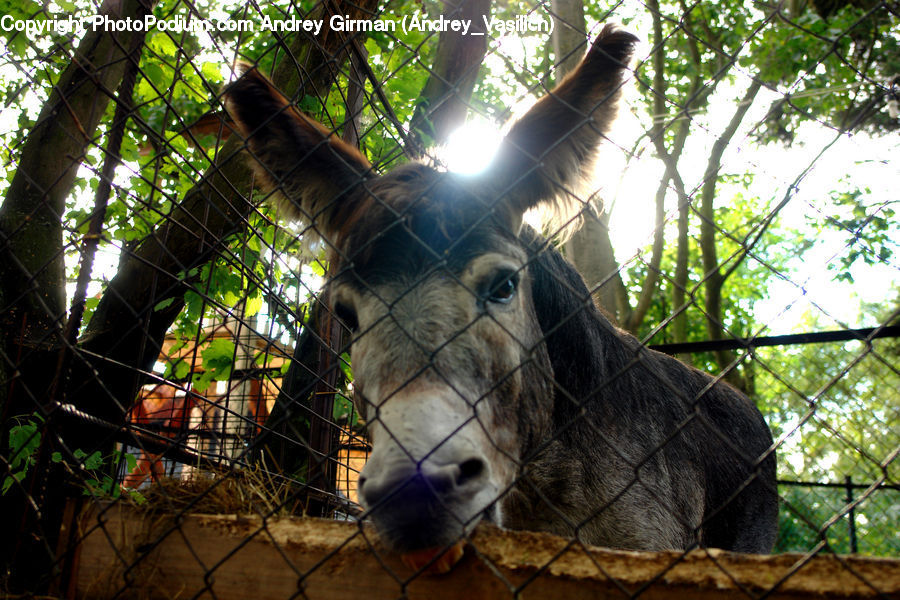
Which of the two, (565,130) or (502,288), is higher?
(565,130)

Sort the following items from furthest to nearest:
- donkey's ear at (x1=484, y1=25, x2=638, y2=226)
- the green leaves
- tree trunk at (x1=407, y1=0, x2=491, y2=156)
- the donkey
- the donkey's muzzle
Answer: tree trunk at (x1=407, y1=0, x2=491, y2=156)
the green leaves
donkey's ear at (x1=484, y1=25, x2=638, y2=226)
the donkey
the donkey's muzzle

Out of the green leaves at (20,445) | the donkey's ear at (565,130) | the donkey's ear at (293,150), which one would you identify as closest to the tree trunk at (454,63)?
the donkey's ear at (293,150)

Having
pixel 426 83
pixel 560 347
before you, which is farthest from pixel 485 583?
pixel 426 83

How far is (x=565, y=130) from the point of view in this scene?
260 cm

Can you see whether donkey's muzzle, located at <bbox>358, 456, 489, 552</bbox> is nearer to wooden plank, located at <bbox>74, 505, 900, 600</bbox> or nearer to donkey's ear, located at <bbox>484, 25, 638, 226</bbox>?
wooden plank, located at <bbox>74, 505, 900, 600</bbox>

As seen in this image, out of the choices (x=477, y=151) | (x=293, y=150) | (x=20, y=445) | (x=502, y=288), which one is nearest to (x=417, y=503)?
(x=502, y=288)

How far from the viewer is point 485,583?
1.64 meters

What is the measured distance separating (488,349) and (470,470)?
629 mm

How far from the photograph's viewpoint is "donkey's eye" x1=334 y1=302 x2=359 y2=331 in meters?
2.72

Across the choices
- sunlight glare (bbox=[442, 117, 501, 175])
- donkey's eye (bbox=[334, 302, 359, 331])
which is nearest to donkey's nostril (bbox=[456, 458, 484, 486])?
donkey's eye (bbox=[334, 302, 359, 331])

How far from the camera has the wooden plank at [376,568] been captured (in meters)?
1.41

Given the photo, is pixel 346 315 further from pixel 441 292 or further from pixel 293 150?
pixel 293 150

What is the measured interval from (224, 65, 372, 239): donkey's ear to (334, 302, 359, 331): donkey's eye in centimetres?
43

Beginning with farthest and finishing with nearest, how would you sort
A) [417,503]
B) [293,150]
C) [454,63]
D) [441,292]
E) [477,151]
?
[454,63] < [293,150] < [477,151] < [441,292] < [417,503]
